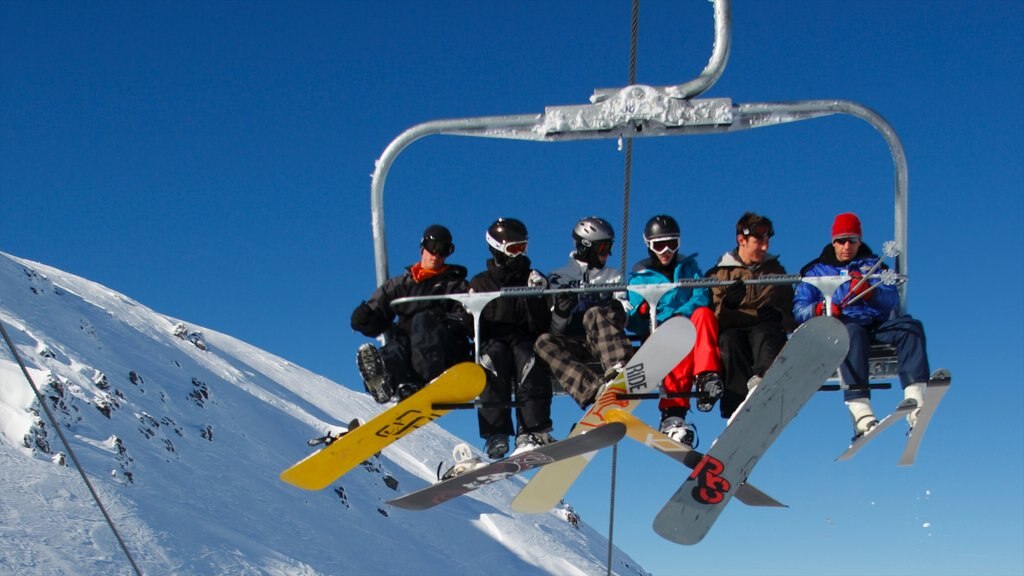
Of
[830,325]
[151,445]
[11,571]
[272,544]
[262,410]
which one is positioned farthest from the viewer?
[262,410]

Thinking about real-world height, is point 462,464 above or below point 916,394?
below

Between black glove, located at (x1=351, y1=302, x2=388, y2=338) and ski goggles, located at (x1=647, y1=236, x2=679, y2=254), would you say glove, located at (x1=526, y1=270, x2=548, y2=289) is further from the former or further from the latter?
black glove, located at (x1=351, y1=302, x2=388, y2=338)

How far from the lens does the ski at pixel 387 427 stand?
24.7ft

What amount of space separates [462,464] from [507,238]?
4.33 feet

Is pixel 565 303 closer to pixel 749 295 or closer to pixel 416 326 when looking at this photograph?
pixel 416 326

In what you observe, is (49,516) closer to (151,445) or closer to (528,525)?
(151,445)

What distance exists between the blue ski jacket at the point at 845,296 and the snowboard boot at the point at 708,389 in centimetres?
69

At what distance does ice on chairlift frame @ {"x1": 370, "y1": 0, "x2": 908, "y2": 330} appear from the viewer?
7375mm

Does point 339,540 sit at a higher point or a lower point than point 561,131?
lower

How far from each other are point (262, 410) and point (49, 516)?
37.2 meters

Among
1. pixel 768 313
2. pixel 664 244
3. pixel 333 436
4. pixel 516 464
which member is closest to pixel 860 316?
pixel 768 313

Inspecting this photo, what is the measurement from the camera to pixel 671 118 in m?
7.42

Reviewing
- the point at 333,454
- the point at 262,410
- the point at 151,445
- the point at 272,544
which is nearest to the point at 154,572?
the point at 272,544

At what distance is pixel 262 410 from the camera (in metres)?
96.4
